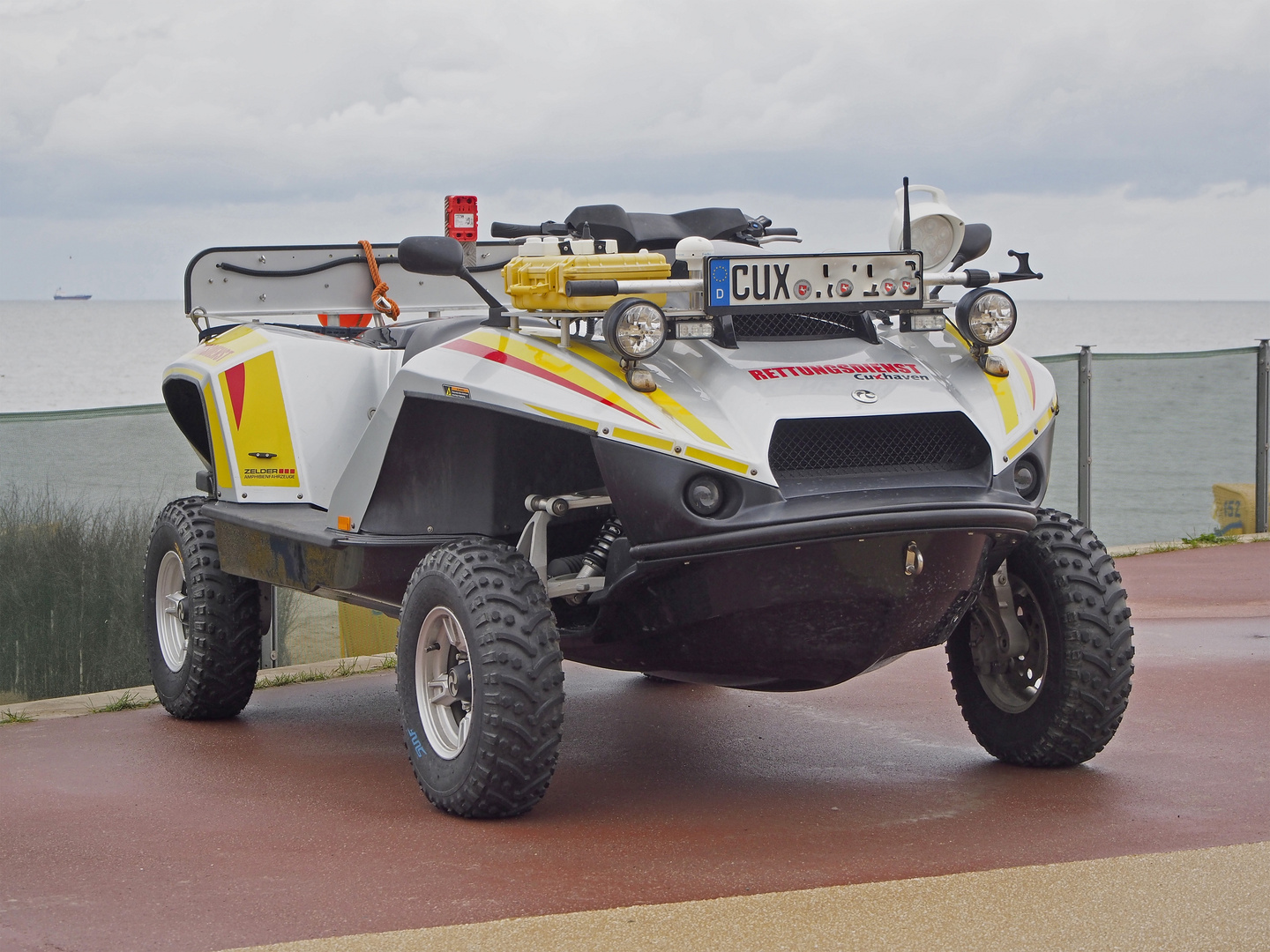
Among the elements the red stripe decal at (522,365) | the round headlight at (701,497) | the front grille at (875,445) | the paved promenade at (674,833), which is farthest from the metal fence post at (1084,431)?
the round headlight at (701,497)

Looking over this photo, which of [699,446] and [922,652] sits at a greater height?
[699,446]

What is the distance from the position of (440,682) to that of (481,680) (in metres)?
0.49

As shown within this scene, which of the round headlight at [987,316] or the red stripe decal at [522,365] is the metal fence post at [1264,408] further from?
the red stripe decal at [522,365]

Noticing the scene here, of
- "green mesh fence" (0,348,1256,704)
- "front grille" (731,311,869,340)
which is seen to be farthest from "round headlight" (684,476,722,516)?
"green mesh fence" (0,348,1256,704)

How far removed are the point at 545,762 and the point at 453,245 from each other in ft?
5.58

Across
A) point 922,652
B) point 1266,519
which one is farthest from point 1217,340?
point 922,652

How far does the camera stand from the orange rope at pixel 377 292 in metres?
7.74

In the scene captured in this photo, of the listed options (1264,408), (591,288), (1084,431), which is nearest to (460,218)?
(591,288)

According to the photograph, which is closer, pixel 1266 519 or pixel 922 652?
pixel 922 652

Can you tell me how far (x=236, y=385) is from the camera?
6.83 m

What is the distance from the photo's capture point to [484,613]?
512 centimetres

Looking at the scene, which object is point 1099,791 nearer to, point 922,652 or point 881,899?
point 881,899

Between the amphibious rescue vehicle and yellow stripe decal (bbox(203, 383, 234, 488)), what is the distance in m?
0.33

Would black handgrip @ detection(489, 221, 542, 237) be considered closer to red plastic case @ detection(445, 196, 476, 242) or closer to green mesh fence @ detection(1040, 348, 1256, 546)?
red plastic case @ detection(445, 196, 476, 242)
